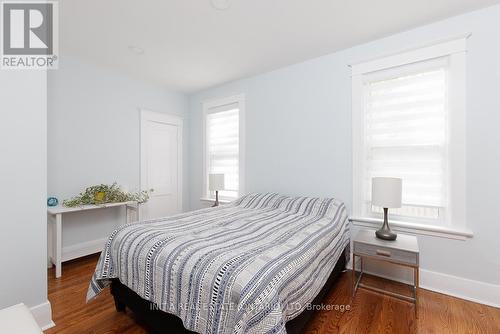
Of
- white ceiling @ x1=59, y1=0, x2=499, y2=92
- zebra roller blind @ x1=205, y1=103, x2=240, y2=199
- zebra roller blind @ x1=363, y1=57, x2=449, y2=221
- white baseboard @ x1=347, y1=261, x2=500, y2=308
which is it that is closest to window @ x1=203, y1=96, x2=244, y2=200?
zebra roller blind @ x1=205, y1=103, x2=240, y2=199

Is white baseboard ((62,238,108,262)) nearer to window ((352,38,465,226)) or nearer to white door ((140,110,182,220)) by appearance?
white door ((140,110,182,220))

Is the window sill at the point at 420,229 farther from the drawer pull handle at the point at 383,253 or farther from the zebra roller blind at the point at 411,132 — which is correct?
the drawer pull handle at the point at 383,253

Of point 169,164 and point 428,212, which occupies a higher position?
point 169,164

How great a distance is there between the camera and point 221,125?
13.1 feet

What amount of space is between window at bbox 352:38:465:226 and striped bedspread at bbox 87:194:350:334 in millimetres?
844

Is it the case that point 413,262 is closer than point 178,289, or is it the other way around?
point 178,289

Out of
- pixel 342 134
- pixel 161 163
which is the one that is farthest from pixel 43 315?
pixel 342 134

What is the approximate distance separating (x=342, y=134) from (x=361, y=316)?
1840 millimetres

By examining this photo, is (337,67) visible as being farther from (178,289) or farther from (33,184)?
(33,184)

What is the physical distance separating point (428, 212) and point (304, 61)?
7.46 feet

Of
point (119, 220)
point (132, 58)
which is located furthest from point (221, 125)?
point (119, 220)

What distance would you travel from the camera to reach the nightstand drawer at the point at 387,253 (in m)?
1.86

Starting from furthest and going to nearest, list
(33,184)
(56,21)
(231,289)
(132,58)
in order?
(132,58)
(56,21)
(33,184)
(231,289)

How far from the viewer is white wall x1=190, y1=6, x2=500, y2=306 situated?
2008 millimetres
